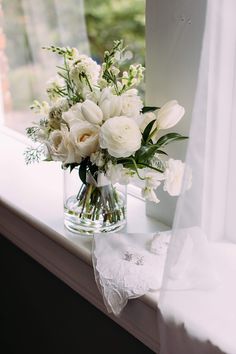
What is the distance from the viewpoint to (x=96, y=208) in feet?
3.63

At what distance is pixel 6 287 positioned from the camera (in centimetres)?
160

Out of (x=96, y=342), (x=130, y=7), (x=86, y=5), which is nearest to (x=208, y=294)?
(x=96, y=342)

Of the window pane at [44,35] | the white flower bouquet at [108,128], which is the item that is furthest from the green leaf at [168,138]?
Answer: the window pane at [44,35]

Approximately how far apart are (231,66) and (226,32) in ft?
0.15

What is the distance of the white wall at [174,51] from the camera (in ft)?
3.11

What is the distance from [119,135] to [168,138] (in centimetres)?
12

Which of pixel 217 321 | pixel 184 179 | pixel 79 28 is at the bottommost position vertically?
pixel 217 321

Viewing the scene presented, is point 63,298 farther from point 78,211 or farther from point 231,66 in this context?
point 231,66

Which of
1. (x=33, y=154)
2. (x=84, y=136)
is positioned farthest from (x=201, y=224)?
(x=33, y=154)

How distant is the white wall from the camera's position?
949 millimetres

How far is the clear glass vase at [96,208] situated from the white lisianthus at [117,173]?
8cm

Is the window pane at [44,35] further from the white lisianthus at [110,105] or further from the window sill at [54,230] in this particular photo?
the white lisianthus at [110,105]

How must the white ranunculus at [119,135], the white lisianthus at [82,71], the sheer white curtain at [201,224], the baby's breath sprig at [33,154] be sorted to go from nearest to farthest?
the sheer white curtain at [201,224], the white ranunculus at [119,135], the white lisianthus at [82,71], the baby's breath sprig at [33,154]

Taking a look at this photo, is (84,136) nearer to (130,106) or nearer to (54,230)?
(130,106)
